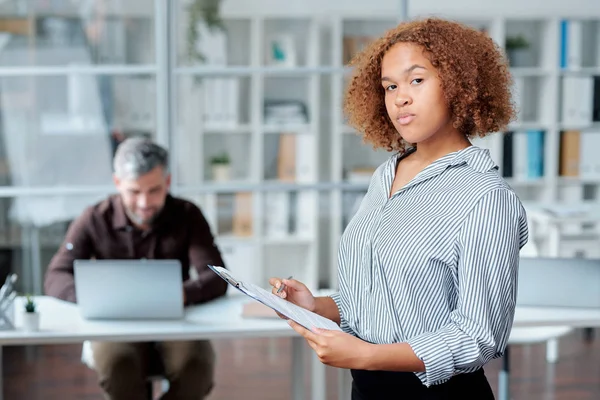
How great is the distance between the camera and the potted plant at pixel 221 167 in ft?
15.4

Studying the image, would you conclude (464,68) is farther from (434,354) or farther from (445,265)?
(434,354)

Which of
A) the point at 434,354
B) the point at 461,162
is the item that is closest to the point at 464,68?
the point at 461,162

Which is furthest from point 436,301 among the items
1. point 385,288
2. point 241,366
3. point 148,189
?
point 241,366

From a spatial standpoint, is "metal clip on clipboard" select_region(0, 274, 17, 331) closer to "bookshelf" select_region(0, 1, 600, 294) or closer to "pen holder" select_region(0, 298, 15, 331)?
"pen holder" select_region(0, 298, 15, 331)

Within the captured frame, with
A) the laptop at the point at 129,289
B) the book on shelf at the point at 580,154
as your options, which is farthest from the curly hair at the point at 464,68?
the book on shelf at the point at 580,154

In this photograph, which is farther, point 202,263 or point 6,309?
point 202,263

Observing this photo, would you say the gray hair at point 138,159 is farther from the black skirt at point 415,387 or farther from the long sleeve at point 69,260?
the black skirt at point 415,387

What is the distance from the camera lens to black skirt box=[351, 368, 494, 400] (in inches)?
54.5

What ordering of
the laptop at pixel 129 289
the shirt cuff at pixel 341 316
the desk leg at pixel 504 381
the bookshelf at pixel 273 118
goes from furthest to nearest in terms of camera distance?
the bookshelf at pixel 273 118, the desk leg at pixel 504 381, the laptop at pixel 129 289, the shirt cuff at pixel 341 316

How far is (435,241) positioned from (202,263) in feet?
5.47

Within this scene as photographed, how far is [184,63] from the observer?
452 centimetres

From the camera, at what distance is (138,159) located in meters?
2.80

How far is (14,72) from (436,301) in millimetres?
3369

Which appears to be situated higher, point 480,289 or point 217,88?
point 217,88
